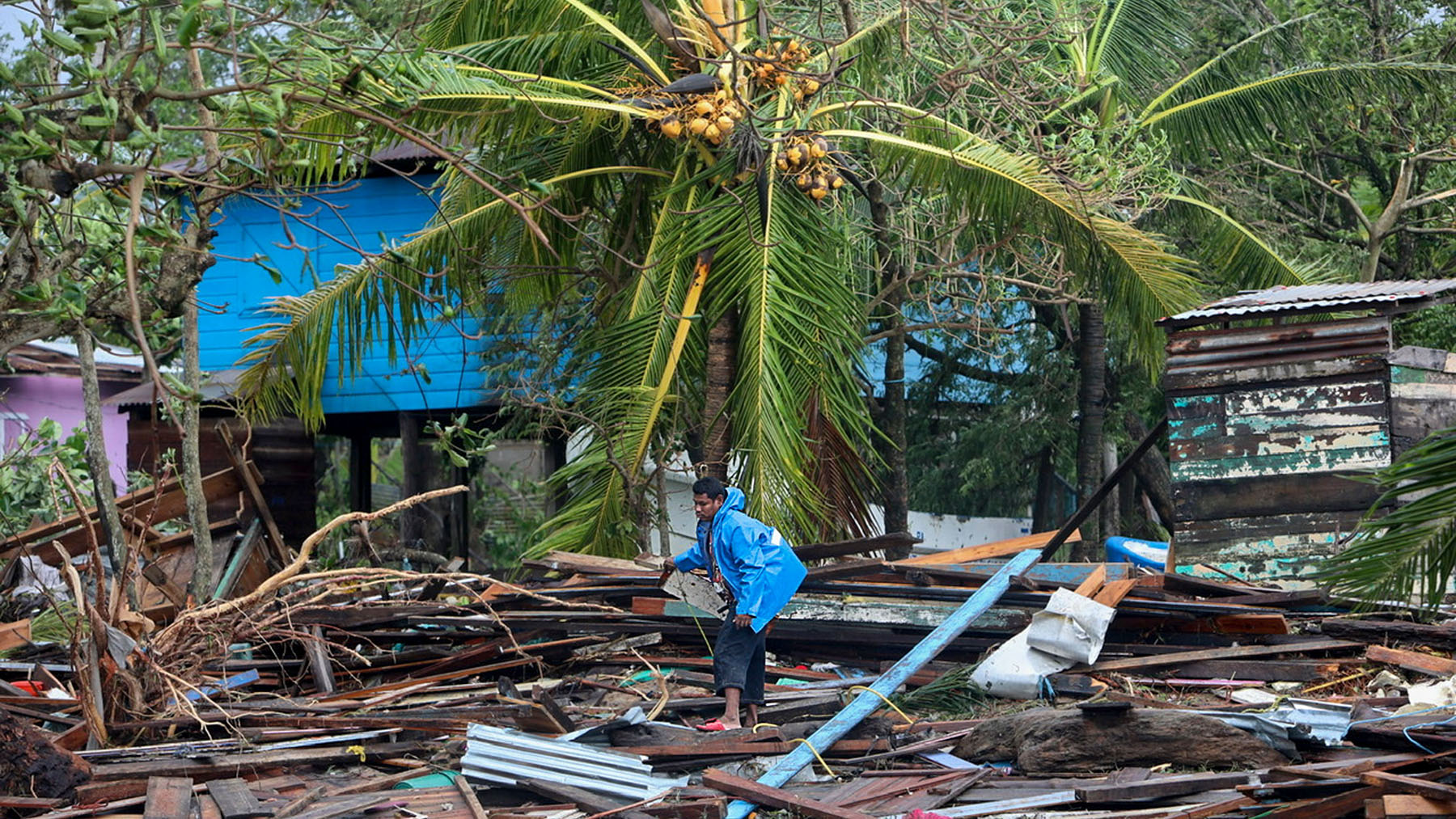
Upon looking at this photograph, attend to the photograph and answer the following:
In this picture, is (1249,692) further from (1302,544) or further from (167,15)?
(167,15)

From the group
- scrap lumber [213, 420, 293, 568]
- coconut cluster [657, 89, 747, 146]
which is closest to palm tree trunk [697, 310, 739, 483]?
coconut cluster [657, 89, 747, 146]

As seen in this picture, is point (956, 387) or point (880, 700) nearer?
point (880, 700)

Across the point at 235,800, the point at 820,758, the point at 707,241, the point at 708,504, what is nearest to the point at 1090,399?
the point at 707,241

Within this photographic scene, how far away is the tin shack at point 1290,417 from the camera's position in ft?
32.8

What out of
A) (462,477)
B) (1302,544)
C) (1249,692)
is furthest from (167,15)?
(462,477)

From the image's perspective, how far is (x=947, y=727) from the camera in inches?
318

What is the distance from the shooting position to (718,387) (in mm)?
11344

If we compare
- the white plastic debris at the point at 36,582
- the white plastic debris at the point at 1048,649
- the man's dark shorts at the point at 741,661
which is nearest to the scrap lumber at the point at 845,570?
the white plastic debris at the point at 1048,649

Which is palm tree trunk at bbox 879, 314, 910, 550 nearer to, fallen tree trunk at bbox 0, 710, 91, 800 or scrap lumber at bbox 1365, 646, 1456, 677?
scrap lumber at bbox 1365, 646, 1456, 677

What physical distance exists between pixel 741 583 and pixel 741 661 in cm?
46

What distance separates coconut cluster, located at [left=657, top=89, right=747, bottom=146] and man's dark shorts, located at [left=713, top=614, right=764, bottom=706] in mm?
4270

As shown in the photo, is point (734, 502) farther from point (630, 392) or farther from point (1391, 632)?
point (1391, 632)

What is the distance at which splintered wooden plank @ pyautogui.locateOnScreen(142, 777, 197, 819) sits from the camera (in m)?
6.28

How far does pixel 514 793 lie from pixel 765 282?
491cm
